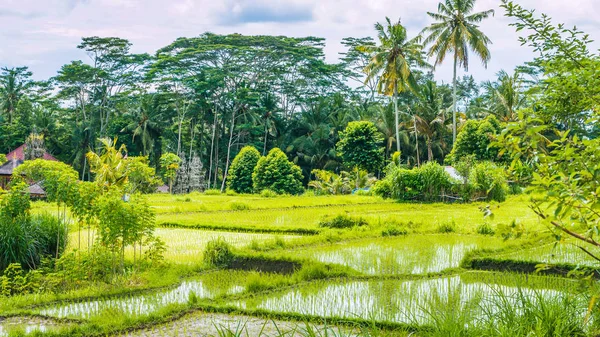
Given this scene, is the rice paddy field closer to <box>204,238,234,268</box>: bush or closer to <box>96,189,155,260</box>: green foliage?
<box>204,238,234,268</box>: bush

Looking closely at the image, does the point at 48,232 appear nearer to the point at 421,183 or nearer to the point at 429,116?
the point at 421,183

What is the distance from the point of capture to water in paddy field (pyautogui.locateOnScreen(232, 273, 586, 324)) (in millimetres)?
6090

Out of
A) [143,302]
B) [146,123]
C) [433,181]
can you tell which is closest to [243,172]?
[146,123]

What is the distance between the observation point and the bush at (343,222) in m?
13.3

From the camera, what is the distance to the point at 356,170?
87.8 ft

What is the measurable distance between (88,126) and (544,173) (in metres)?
40.3

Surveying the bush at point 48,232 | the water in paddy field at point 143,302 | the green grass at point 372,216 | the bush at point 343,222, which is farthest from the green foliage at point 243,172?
the water in paddy field at point 143,302

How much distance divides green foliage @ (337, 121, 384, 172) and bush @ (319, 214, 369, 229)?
15.5 metres

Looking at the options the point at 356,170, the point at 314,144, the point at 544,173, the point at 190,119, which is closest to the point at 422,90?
the point at 314,144

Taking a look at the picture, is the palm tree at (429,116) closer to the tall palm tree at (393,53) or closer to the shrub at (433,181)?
the tall palm tree at (393,53)

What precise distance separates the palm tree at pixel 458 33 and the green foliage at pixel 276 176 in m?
8.77

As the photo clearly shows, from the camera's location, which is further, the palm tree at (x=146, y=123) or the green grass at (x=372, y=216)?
the palm tree at (x=146, y=123)

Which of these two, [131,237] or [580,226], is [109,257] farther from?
[580,226]

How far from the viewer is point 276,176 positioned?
27828 millimetres
